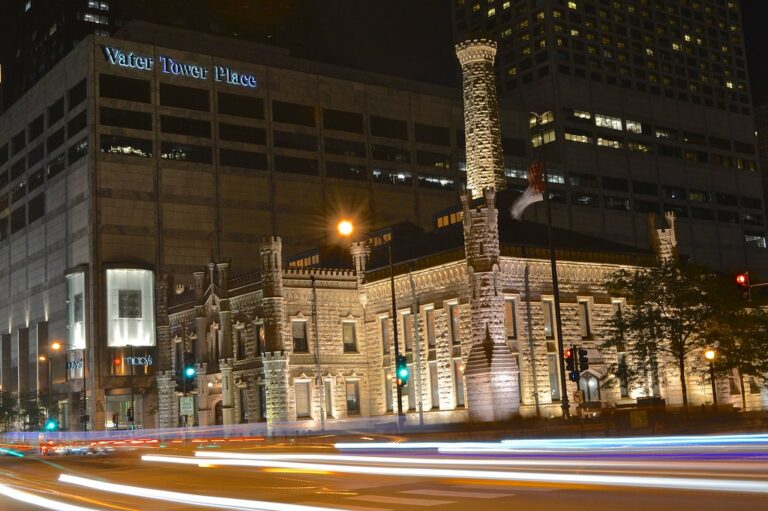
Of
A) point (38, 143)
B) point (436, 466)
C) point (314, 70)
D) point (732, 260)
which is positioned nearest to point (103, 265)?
point (38, 143)

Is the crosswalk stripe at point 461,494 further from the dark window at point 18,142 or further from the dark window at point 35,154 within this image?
the dark window at point 18,142

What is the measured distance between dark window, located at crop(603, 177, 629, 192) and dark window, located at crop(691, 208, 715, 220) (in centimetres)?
1349

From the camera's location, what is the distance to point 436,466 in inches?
1062

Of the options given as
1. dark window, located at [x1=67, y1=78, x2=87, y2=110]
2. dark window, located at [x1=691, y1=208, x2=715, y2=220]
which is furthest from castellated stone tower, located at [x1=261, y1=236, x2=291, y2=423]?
dark window, located at [x1=691, y1=208, x2=715, y2=220]

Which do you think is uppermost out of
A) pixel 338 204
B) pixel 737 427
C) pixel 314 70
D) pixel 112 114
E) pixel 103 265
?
pixel 314 70

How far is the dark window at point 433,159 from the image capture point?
12281cm

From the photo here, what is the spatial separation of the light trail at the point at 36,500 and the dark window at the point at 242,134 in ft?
278

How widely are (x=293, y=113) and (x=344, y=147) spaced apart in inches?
299

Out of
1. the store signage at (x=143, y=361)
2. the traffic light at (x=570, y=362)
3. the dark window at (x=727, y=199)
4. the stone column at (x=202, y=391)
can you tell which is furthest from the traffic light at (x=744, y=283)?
the dark window at (x=727, y=199)

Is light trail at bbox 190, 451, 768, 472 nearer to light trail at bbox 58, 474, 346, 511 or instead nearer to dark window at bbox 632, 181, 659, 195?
light trail at bbox 58, 474, 346, 511

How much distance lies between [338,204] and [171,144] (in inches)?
821

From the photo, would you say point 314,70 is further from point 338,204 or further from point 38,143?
point 38,143

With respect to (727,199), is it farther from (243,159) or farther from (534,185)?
(534,185)

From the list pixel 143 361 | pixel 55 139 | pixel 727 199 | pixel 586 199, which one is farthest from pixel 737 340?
pixel 727 199
